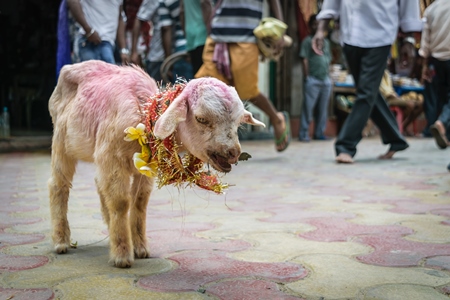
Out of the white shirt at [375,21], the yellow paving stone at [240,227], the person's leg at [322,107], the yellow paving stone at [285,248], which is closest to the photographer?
the yellow paving stone at [285,248]

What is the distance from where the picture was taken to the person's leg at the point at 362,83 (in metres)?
5.93

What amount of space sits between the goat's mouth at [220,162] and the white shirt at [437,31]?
4740 millimetres

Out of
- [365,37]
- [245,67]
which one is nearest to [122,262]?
[245,67]

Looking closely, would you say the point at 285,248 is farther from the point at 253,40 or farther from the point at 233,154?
the point at 253,40

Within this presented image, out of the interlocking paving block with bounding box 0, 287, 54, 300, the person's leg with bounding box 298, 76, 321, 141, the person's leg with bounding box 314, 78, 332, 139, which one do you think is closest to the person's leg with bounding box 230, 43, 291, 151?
the interlocking paving block with bounding box 0, 287, 54, 300

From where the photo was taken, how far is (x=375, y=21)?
5883 mm

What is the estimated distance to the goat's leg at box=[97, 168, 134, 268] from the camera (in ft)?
7.08

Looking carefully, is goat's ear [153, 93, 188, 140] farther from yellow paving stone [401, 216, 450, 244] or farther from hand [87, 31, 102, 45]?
hand [87, 31, 102, 45]

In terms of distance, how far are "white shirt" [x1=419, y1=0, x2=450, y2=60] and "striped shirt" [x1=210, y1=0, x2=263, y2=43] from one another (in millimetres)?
2095

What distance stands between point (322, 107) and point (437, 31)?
212 inches

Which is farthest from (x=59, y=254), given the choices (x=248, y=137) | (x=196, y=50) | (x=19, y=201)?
(x=248, y=137)

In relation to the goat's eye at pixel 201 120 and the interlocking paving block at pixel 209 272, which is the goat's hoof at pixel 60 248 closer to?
the interlocking paving block at pixel 209 272

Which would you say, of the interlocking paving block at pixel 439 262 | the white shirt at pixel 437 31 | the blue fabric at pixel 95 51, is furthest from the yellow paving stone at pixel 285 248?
the white shirt at pixel 437 31

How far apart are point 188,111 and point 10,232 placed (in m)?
1.34
